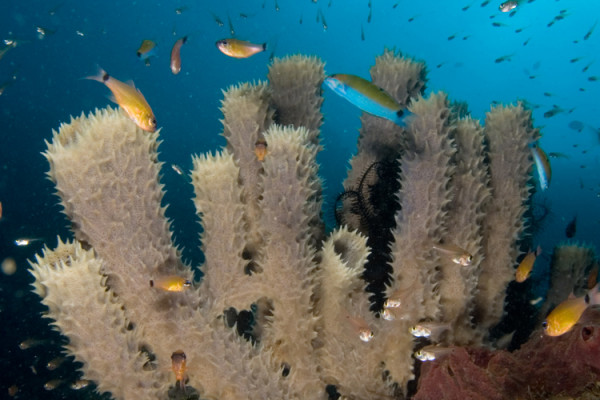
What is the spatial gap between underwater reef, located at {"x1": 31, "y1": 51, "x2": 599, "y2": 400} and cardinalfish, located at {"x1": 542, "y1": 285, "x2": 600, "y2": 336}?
71mm

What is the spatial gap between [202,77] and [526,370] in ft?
243

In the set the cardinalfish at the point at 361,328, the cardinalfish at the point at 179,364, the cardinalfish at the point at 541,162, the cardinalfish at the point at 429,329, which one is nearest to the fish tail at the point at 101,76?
the cardinalfish at the point at 179,364

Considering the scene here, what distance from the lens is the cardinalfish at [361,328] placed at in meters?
2.49

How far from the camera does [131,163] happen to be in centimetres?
221

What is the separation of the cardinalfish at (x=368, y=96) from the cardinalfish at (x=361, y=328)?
1.37 metres

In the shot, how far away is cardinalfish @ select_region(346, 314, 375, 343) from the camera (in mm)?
2492

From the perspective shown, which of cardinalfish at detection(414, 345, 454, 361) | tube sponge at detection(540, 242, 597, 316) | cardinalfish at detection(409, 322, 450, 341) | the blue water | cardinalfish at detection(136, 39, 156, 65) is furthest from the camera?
the blue water

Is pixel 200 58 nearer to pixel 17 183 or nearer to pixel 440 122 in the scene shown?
pixel 17 183

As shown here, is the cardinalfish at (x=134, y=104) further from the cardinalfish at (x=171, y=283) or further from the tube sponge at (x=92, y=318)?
the cardinalfish at (x=171, y=283)

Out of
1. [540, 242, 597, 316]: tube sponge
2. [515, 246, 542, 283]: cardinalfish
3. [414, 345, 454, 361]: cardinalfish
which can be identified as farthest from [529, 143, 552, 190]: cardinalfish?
[414, 345, 454, 361]: cardinalfish

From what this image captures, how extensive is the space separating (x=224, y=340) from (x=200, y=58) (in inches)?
2962

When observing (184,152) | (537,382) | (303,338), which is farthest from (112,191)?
(184,152)

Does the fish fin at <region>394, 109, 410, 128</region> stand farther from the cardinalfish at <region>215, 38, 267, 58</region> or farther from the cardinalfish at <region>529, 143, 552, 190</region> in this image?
the cardinalfish at <region>215, 38, 267, 58</region>

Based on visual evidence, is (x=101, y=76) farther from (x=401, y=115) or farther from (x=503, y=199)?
(x=503, y=199)
